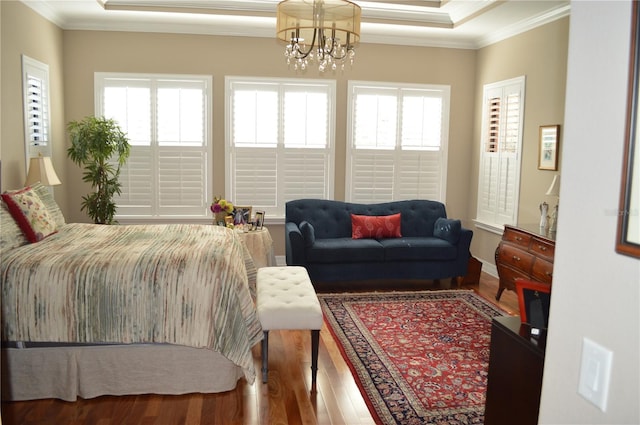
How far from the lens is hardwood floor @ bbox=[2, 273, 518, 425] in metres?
2.80

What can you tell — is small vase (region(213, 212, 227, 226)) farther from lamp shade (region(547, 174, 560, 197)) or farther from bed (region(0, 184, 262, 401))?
lamp shade (region(547, 174, 560, 197))

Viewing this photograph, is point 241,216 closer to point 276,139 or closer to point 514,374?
point 276,139

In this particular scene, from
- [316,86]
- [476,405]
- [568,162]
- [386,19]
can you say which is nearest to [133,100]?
[316,86]

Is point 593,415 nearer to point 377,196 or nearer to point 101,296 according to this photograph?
point 101,296

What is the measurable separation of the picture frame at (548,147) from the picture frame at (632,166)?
4.27 m

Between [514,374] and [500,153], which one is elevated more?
[500,153]

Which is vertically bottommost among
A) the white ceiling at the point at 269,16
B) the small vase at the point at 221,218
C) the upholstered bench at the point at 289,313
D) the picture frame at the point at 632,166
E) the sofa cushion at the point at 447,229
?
the upholstered bench at the point at 289,313

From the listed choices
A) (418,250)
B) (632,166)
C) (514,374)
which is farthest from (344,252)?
(632,166)

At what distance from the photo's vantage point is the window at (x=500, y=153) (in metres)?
5.61

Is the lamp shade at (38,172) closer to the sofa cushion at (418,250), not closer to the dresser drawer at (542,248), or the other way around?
the sofa cushion at (418,250)

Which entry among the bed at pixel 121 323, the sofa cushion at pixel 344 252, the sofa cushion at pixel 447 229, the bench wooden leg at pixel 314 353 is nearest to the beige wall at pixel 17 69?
the bed at pixel 121 323

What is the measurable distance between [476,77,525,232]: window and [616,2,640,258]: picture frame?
484 cm

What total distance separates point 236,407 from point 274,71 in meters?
4.20

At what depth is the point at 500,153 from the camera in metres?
5.94
